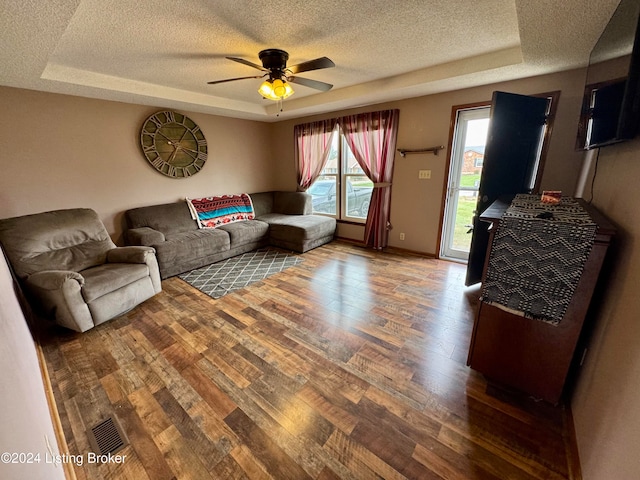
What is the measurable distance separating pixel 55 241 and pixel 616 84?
4.29 m

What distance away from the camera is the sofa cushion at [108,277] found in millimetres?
2098

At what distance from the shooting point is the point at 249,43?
6.81 ft

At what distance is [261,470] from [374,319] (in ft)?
4.56

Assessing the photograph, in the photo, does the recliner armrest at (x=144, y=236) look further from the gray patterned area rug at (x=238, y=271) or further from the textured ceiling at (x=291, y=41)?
the textured ceiling at (x=291, y=41)

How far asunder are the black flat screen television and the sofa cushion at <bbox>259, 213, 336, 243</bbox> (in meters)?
3.03

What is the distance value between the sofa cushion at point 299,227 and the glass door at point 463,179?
5.89 ft

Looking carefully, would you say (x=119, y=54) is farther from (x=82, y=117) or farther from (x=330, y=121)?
(x=330, y=121)

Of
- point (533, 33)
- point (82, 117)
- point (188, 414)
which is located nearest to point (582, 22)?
point (533, 33)

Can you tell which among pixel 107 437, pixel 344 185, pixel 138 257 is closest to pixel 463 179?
pixel 344 185

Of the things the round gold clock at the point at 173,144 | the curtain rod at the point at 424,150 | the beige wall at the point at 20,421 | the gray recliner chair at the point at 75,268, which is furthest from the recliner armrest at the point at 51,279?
the curtain rod at the point at 424,150

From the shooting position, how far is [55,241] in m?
2.51

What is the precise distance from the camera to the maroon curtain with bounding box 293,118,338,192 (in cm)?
431

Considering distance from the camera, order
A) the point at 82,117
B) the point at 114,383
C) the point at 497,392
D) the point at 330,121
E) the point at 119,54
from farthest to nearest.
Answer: the point at 330,121
the point at 82,117
the point at 119,54
the point at 114,383
the point at 497,392

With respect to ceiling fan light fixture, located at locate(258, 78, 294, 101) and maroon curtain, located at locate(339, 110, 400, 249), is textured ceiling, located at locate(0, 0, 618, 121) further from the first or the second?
maroon curtain, located at locate(339, 110, 400, 249)
